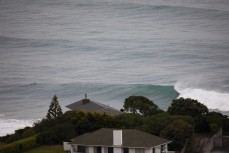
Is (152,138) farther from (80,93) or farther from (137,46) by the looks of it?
(137,46)

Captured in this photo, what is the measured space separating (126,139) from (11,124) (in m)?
28.0

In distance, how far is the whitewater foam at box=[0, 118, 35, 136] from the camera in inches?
2955

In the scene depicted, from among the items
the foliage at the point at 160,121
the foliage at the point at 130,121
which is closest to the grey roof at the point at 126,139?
the foliage at the point at 160,121

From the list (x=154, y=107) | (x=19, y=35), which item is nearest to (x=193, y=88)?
(x=154, y=107)

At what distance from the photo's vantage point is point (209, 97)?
93.6 m

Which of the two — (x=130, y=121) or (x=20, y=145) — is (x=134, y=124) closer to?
(x=130, y=121)

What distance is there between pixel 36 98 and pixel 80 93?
276 inches

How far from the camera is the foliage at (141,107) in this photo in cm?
6445

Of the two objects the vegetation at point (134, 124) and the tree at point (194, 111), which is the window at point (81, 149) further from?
the tree at point (194, 111)

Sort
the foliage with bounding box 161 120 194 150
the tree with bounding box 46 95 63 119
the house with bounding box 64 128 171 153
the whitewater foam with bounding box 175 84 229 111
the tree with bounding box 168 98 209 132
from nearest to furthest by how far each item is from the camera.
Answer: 1. the house with bounding box 64 128 171 153
2. the foliage with bounding box 161 120 194 150
3. the tree with bounding box 168 98 209 132
4. the tree with bounding box 46 95 63 119
5. the whitewater foam with bounding box 175 84 229 111

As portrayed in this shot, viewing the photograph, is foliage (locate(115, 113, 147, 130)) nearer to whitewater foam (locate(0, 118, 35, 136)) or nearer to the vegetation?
the vegetation

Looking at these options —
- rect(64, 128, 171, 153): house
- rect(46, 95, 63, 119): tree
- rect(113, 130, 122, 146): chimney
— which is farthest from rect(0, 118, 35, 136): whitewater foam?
rect(113, 130, 122, 146): chimney

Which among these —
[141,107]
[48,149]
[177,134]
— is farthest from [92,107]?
[177,134]

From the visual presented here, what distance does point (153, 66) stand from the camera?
408 ft
